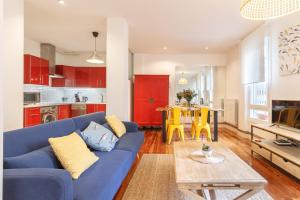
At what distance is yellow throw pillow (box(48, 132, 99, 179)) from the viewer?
1750mm

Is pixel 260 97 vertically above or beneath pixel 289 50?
beneath

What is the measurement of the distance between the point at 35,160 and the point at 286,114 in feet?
12.0

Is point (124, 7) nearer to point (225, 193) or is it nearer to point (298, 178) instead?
point (225, 193)

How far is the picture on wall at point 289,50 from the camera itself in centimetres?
346

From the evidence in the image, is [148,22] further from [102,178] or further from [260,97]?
[102,178]

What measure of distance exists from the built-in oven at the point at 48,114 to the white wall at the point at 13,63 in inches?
84.4

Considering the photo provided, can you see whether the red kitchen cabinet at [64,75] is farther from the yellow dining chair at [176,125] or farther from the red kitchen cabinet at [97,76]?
the yellow dining chair at [176,125]

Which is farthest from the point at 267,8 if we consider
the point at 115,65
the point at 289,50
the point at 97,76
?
the point at 97,76

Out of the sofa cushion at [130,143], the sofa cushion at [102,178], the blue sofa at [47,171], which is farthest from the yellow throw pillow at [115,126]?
the sofa cushion at [102,178]

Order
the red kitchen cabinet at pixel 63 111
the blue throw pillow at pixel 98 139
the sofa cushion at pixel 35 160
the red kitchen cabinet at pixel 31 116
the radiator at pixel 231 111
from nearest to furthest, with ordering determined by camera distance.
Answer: the sofa cushion at pixel 35 160 < the blue throw pillow at pixel 98 139 < the red kitchen cabinet at pixel 31 116 < the red kitchen cabinet at pixel 63 111 < the radiator at pixel 231 111

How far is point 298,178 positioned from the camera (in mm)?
2719

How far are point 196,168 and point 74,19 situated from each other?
13.1 ft

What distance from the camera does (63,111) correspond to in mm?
6621

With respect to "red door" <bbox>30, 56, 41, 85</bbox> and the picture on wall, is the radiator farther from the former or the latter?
"red door" <bbox>30, 56, 41, 85</bbox>
